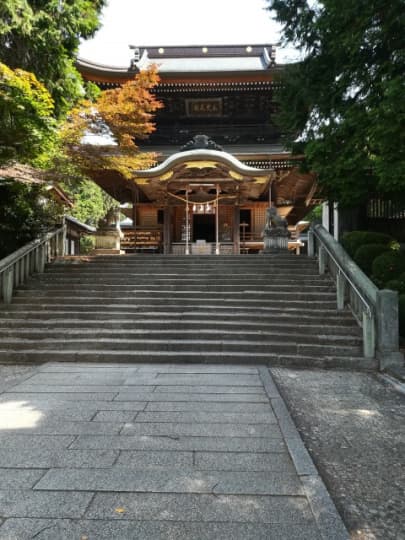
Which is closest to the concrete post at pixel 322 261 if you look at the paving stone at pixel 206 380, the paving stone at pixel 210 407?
the paving stone at pixel 206 380

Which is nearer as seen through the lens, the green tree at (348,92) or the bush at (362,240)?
the green tree at (348,92)

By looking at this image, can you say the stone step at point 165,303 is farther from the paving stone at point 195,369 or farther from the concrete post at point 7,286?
the paving stone at point 195,369

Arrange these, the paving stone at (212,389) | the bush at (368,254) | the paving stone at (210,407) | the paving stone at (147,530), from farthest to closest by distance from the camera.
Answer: the bush at (368,254) < the paving stone at (212,389) < the paving stone at (210,407) < the paving stone at (147,530)

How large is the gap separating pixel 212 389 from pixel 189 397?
1.39 feet

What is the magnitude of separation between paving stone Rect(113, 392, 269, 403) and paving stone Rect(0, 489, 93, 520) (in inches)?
69.3

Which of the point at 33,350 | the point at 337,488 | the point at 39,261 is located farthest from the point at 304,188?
the point at 337,488

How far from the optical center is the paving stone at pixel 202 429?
312 centimetres

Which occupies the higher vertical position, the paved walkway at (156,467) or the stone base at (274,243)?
the stone base at (274,243)

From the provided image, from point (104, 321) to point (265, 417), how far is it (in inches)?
170

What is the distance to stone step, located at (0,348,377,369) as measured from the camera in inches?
222

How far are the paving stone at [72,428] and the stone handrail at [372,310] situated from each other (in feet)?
13.9

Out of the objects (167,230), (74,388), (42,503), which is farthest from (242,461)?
(167,230)

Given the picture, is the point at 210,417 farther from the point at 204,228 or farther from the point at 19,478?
the point at 204,228

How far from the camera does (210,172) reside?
14.4 metres
